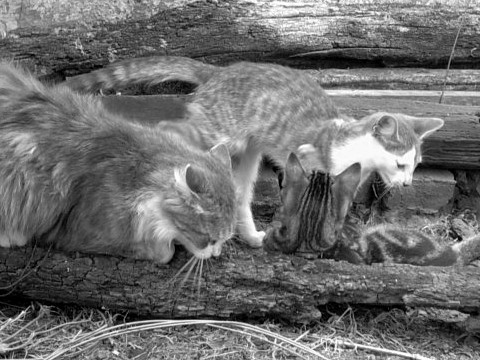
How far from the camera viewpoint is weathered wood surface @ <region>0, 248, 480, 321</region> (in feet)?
10.7

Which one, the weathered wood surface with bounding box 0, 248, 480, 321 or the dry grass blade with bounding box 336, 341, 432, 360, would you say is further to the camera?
the weathered wood surface with bounding box 0, 248, 480, 321

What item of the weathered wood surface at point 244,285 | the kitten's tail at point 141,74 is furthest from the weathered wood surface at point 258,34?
the weathered wood surface at point 244,285

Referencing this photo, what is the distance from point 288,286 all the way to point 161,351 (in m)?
0.76

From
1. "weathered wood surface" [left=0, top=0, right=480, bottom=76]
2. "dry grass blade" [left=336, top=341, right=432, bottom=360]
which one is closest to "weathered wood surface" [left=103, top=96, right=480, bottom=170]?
"weathered wood surface" [left=0, top=0, right=480, bottom=76]

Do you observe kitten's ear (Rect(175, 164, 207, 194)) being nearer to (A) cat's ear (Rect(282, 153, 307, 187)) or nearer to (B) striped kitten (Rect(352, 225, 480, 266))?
(A) cat's ear (Rect(282, 153, 307, 187))

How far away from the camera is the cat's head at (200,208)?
3.08 metres

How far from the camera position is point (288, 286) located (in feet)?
10.7

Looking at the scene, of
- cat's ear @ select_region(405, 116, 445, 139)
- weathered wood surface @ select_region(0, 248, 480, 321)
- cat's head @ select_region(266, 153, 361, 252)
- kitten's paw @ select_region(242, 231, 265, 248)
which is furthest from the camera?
cat's ear @ select_region(405, 116, 445, 139)

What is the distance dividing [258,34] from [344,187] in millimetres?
1935

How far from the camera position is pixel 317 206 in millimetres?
3508

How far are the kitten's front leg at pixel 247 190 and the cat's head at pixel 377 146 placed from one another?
421 mm

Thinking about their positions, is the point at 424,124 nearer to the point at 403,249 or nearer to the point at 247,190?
the point at 403,249

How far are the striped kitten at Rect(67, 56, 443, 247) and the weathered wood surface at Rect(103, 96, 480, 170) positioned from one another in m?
0.19

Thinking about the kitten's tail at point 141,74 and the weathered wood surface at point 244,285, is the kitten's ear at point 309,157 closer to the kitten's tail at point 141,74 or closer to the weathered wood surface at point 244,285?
the kitten's tail at point 141,74
